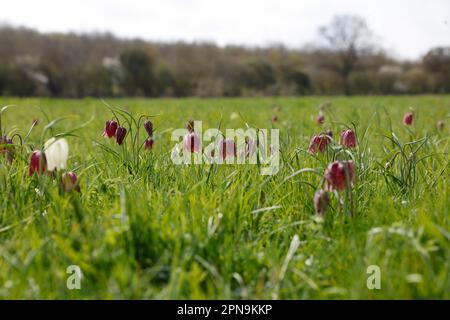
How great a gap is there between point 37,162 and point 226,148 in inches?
28.7

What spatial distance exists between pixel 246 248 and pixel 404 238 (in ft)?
1.32

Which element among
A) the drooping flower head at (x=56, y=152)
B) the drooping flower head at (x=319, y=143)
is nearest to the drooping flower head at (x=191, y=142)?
the drooping flower head at (x=319, y=143)

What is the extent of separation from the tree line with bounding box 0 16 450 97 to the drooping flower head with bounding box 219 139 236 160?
22.5 m

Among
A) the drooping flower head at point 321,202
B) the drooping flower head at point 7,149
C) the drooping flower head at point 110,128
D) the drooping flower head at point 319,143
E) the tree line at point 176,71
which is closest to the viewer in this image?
the drooping flower head at point 321,202

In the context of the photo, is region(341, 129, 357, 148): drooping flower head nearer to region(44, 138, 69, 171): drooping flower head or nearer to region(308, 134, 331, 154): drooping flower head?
region(308, 134, 331, 154): drooping flower head

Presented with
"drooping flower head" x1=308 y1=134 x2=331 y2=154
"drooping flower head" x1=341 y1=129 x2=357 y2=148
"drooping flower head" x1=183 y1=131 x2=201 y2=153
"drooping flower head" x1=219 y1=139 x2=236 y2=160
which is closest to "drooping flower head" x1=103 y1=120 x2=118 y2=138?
"drooping flower head" x1=183 y1=131 x2=201 y2=153

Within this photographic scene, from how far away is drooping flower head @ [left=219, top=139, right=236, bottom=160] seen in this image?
1921 mm

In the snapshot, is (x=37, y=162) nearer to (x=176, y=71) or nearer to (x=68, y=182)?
(x=68, y=182)

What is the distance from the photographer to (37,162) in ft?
5.19

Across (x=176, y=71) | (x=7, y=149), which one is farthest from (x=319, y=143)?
(x=176, y=71)

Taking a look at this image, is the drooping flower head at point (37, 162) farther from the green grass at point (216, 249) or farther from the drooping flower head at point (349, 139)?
the drooping flower head at point (349, 139)

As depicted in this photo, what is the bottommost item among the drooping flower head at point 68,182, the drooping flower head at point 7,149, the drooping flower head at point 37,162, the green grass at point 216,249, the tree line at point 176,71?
the green grass at point 216,249

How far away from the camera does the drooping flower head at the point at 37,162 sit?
1.51 m

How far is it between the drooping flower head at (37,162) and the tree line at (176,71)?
23.1 m
